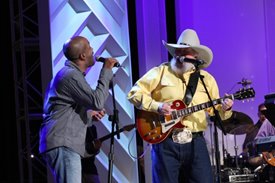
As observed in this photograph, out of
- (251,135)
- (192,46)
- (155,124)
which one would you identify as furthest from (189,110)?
(251,135)

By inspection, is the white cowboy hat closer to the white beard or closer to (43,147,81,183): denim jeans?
the white beard

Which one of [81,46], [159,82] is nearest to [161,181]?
[159,82]

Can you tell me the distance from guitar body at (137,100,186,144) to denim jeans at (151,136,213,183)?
0.10 meters

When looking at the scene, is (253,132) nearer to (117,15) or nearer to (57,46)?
(117,15)

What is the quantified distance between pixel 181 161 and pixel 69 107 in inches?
46.1

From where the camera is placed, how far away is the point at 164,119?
466 cm

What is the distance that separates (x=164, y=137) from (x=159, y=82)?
0.52m

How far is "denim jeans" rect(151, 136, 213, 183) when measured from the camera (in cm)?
442

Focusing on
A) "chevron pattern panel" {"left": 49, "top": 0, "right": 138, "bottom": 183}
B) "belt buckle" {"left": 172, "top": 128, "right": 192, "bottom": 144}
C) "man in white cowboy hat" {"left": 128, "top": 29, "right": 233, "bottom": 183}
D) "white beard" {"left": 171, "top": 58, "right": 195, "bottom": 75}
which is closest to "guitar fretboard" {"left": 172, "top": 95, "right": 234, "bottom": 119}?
"man in white cowboy hat" {"left": 128, "top": 29, "right": 233, "bottom": 183}

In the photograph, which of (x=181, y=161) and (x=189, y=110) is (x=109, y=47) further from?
(x=181, y=161)

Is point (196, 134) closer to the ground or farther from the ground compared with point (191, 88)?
closer to the ground

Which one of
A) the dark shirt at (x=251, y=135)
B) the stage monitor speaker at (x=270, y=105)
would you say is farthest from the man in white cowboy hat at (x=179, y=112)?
the dark shirt at (x=251, y=135)

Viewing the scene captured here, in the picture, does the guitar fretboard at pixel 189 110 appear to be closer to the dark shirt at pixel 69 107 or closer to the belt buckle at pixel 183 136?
the belt buckle at pixel 183 136

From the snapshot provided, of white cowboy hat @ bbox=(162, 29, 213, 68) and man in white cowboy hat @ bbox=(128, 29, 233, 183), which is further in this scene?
white cowboy hat @ bbox=(162, 29, 213, 68)
